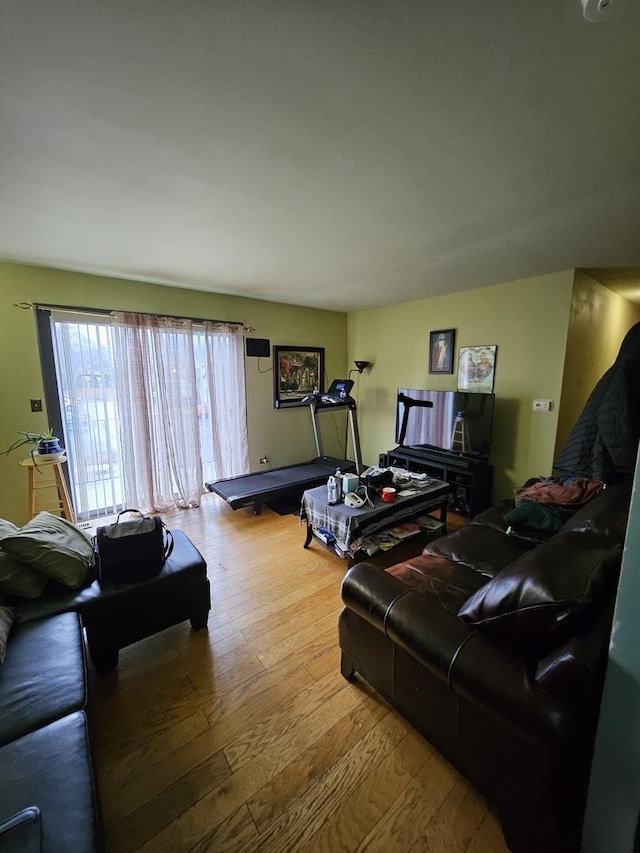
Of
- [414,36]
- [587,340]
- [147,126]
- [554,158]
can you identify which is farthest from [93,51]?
[587,340]

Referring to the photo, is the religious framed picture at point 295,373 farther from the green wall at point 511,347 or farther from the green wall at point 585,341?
the green wall at point 585,341

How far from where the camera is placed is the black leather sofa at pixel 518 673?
846 mm

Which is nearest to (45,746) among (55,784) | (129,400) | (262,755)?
(55,784)

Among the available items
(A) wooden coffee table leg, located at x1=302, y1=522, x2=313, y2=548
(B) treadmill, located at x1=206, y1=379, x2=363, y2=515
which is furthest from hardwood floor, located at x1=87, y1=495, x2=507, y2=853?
(B) treadmill, located at x1=206, y1=379, x2=363, y2=515

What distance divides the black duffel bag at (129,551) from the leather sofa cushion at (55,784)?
2.29ft

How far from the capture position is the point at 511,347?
3197mm

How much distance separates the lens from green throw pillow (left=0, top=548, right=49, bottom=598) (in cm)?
140

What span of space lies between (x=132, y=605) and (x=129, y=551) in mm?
251

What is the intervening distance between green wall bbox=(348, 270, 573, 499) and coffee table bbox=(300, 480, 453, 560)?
0.98 m

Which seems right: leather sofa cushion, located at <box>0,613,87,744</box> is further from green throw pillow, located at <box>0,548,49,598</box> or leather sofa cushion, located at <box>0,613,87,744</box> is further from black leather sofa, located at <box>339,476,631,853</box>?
black leather sofa, located at <box>339,476,631,853</box>

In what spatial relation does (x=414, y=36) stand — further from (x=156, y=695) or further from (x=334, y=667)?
(x=156, y=695)

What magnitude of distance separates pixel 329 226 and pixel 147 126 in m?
1.08

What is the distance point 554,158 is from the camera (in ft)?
4.46

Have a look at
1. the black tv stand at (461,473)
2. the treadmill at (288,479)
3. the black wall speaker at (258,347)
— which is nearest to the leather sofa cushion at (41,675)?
→ the treadmill at (288,479)
